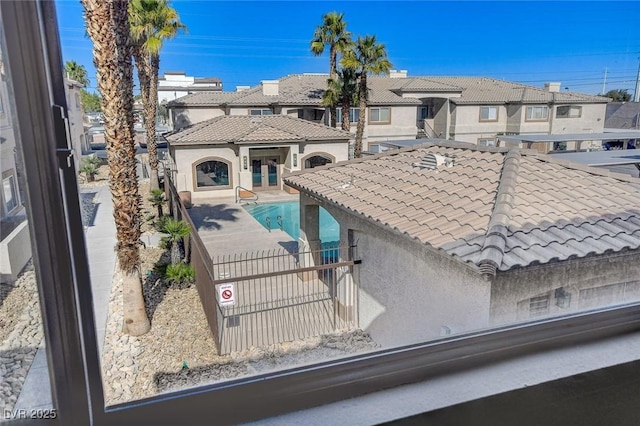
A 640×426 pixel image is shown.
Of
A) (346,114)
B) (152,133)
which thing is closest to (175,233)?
(152,133)

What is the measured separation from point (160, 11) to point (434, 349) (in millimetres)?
11889

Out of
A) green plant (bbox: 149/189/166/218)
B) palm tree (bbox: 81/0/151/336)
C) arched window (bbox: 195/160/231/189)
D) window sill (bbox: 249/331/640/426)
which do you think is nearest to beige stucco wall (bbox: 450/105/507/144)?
palm tree (bbox: 81/0/151/336)

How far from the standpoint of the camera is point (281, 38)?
3068 mm

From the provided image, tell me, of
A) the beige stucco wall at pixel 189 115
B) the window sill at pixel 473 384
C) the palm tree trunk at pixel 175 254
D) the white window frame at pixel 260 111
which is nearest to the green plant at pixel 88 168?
the window sill at pixel 473 384

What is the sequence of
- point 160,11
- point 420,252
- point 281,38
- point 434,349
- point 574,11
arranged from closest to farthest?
point 434,349 → point 574,11 → point 281,38 → point 420,252 → point 160,11

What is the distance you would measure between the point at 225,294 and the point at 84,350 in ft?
16.8

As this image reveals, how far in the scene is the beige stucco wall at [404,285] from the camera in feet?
12.5

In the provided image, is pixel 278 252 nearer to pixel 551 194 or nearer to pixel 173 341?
pixel 173 341

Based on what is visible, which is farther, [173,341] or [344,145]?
[344,145]

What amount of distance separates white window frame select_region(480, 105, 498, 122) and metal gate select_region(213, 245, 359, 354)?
183 inches

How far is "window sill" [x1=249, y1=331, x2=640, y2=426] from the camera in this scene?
3.43ft

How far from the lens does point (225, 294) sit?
230 inches

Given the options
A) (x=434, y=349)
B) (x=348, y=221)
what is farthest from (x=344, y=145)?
(x=434, y=349)

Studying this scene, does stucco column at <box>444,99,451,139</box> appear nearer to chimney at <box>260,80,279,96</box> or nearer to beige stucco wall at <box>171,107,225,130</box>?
chimney at <box>260,80,279,96</box>
